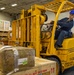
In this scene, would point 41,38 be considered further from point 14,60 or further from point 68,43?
point 14,60

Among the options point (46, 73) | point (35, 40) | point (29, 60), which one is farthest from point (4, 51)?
point (35, 40)

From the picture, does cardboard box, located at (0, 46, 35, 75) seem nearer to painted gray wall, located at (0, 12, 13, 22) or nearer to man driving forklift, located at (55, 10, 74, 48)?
man driving forklift, located at (55, 10, 74, 48)

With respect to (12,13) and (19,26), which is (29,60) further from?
(12,13)

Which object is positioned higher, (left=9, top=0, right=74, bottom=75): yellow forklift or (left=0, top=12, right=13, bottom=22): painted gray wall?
(left=0, top=12, right=13, bottom=22): painted gray wall

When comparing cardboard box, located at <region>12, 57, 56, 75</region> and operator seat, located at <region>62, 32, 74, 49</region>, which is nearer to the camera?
cardboard box, located at <region>12, 57, 56, 75</region>

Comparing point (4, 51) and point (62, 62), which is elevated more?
point (4, 51)

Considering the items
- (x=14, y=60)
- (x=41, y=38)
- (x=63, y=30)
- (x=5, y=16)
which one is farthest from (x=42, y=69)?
(x=5, y=16)

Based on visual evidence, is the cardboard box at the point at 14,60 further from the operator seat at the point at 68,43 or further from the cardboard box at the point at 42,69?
the operator seat at the point at 68,43

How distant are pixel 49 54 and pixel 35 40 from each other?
0.61 meters

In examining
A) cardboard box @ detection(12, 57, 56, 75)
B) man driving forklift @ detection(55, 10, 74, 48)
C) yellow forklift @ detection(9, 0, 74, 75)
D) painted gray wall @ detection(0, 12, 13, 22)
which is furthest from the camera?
painted gray wall @ detection(0, 12, 13, 22)

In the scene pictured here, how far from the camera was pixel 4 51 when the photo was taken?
2.10 meters

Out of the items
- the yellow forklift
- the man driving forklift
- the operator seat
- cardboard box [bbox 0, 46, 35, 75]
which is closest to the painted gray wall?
the yellow forklift

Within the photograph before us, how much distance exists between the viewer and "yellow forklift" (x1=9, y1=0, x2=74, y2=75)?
512 cm

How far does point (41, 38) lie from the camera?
5535mm
